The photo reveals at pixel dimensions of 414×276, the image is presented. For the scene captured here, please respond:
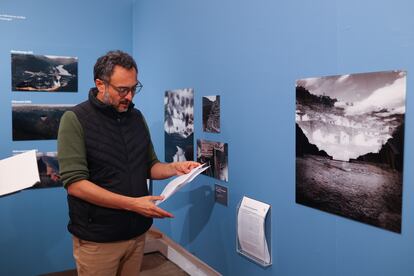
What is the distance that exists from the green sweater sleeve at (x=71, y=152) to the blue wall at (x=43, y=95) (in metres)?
1.44

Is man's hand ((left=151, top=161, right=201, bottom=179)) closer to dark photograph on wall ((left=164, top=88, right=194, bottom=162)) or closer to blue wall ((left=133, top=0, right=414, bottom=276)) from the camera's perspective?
blue wall ((left=133, top=0, right=414, bottom=276))

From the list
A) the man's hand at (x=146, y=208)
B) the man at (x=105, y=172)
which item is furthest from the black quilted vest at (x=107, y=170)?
the man's hand at (x=146, y=208)

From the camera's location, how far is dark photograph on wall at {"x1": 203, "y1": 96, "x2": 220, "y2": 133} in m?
2.05

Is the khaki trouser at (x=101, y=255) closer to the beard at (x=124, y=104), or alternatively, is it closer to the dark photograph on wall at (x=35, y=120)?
the beard at (x=124, y=104)

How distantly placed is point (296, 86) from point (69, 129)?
0.93 meters

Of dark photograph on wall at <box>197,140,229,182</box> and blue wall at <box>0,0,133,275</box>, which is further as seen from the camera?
blue wall at <box>0,0,133,275</box>

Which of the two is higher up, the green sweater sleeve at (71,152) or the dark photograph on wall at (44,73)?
the dark photograph on wall at (44,73)

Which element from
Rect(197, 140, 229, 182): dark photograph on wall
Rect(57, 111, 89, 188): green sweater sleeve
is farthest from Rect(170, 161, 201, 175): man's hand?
Rect(57, 111, 89, 188): green sweater sleeve

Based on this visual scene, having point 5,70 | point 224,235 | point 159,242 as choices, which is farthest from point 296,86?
point 5,70

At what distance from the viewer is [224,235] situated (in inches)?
81.0

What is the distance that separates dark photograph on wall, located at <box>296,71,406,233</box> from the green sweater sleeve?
0.86 meters

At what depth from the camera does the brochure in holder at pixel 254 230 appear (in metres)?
1.73

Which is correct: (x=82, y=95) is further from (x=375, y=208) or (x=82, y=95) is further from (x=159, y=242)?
(x=375, y=208)

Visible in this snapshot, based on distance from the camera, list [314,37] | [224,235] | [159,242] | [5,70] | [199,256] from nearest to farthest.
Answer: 1. [314,37]
2. [224,235]
3. [199,256]
4. [5,70]
5. [159,242]
